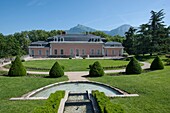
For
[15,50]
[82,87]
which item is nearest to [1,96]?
[82,87]

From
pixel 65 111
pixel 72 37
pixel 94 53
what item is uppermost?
pixel 72 37

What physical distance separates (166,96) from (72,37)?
42.8 meters

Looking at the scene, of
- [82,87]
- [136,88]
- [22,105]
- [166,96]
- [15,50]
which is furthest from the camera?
[15,50]

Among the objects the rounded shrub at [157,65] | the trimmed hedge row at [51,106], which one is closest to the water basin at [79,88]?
the trimmed hedge row at [51,106]

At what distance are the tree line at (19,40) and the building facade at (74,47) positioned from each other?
844cm

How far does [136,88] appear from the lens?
12.3 m

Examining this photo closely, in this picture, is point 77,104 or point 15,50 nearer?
point 77,104

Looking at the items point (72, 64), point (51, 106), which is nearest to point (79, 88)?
point (51, 106)

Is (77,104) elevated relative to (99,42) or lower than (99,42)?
lower

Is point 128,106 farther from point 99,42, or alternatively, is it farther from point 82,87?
point 99,42

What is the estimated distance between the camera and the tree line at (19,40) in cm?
5208

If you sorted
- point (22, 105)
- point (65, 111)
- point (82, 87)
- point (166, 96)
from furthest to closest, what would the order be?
1. point (82, 87)
2. point (166, 96)
3. point (22, 105)
4. point (65, 111)

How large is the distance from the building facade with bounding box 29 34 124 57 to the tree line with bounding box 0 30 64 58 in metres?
8.44

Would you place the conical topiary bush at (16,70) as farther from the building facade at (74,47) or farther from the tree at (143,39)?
the building facade at (74,47)
